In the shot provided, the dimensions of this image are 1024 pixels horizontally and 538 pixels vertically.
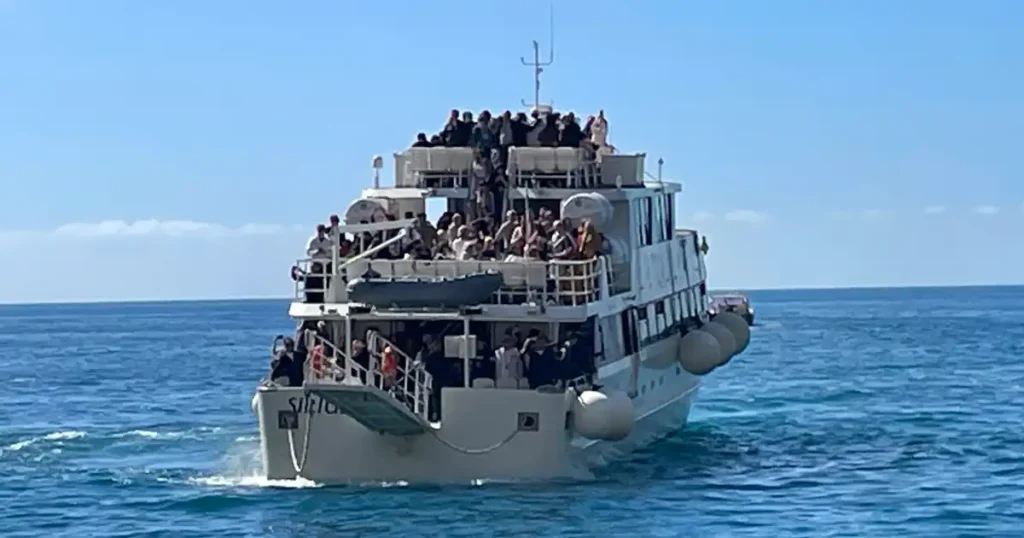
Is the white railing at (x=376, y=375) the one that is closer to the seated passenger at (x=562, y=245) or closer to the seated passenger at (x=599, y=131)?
the seated passenger at (x=562, y=245)

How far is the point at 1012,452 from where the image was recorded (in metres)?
37.3

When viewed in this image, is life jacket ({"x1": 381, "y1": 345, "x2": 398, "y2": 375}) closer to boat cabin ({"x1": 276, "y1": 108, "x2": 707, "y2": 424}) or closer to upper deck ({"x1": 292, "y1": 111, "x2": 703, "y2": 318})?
boat cabin ({"x1": 276, "y1": 108, "x2": 707, "y2": 424})

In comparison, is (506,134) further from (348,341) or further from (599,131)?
(348,341)

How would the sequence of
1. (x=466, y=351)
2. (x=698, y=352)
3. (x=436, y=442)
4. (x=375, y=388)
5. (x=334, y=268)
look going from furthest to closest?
(x=698, y=352)
(x=334, y=268)
(x=466, y=351)
(x=436, y=442)
(x=375, y=388)

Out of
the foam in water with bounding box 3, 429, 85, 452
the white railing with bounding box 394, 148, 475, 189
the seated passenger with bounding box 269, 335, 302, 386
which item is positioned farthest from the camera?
the foam in water with bounding box 3, 429, 85, 452

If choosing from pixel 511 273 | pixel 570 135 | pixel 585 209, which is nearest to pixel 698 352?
pixel 570 135

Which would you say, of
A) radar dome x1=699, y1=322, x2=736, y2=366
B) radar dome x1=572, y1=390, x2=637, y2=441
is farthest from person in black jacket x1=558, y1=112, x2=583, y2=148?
radar dome x1=572, y1=390, x2=637, y2=441

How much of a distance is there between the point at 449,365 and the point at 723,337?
11.4 m

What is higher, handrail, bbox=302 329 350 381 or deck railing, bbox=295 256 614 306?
deck railing, bbox=295 256 614 306

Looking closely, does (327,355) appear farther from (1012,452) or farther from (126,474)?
(1012,452)

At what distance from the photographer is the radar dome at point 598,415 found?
3044 cm

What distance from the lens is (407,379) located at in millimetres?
30719

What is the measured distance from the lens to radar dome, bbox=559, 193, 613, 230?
3353 centimetres

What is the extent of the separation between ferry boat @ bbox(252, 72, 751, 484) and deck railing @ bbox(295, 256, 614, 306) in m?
0.03
